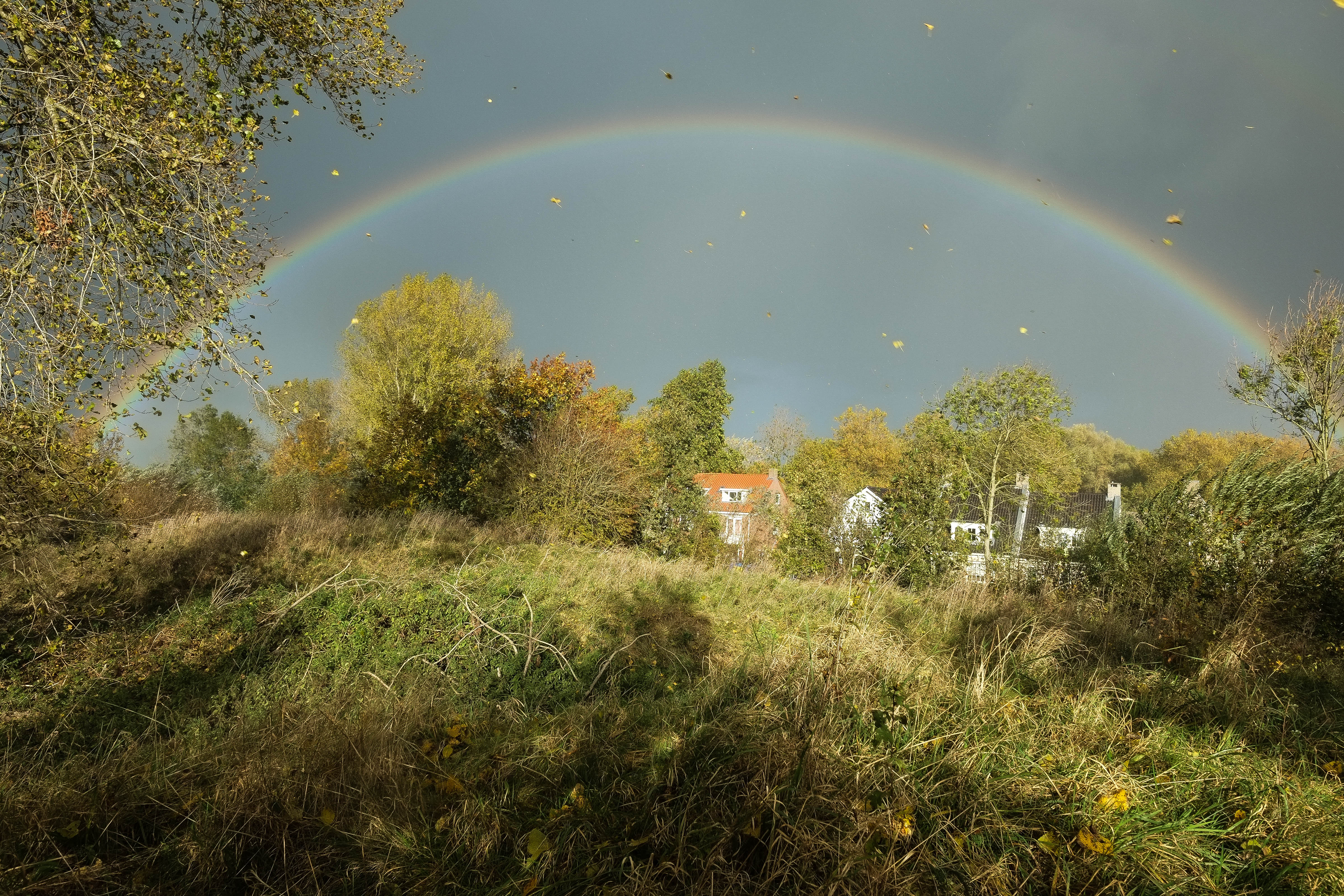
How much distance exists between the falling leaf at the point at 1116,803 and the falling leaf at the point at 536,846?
6.14ft

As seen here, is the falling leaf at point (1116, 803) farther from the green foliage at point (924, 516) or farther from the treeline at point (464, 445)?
the green foliage at point (924, 516)

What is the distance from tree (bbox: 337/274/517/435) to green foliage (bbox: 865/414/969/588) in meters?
15.6

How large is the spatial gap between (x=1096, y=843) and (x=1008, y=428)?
26438 mm

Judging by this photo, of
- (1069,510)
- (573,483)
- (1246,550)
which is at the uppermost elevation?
(1069,510)

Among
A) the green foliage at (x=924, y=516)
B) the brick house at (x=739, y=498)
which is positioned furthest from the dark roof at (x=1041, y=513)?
the brick house at (x=739, y=498)

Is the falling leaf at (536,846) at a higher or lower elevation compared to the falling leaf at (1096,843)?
lower

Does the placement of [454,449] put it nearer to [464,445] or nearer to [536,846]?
[464,445]

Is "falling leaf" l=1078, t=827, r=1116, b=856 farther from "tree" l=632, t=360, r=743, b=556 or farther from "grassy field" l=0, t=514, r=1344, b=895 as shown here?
"tree" l=632, t=360, r=743, b=556

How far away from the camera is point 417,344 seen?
25734 mm

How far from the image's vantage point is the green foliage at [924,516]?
1600 centimetres

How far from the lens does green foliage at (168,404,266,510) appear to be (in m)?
21.2

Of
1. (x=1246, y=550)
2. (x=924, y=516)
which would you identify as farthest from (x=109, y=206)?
(x=924, y=516)

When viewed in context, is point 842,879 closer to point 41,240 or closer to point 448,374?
point 41,240

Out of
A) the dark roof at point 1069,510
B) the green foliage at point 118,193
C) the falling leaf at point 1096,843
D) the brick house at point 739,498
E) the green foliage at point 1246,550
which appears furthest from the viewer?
the brick house at point 739,498
